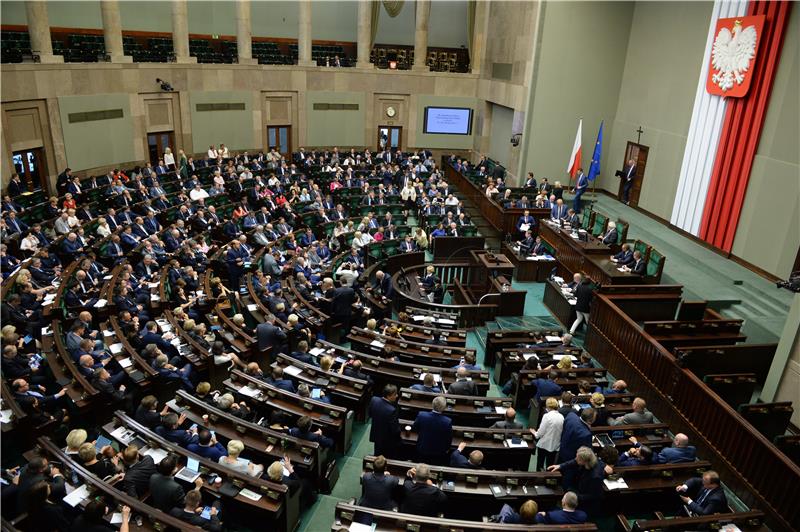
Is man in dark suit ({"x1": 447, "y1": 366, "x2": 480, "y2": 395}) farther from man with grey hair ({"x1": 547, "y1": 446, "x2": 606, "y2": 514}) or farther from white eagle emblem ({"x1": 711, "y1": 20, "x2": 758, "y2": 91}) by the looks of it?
white eagle emblem ({"x1": 711, "y1": 20, "x2": 758, "y2": 91})

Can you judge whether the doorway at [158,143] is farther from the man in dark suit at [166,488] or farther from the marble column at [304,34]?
the man in dark suit at [166,488]

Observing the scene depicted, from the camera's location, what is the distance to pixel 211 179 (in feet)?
61.5

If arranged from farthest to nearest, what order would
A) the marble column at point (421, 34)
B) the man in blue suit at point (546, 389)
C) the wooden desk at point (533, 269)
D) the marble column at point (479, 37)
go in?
the marble column at point (479, 37)
the marble column at point (421, 34)
the wooden desk at point (533, 269)
the man in blue suit at point (546, 389)

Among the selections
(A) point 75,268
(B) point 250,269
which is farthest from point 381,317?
(A) point 75,268

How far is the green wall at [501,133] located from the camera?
2317 cm

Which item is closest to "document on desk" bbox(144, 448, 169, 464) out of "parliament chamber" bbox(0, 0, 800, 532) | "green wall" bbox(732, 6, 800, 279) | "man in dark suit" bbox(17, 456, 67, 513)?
"parliament chamber" bbox(0, 0, 800, 532)

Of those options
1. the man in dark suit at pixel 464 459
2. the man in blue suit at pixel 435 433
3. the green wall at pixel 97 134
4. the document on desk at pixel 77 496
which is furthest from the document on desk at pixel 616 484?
the green wall at pixel 97 134

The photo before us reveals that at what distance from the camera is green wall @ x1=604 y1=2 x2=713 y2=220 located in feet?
53.8

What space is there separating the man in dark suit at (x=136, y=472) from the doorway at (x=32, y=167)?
538 inches

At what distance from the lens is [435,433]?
6.43m

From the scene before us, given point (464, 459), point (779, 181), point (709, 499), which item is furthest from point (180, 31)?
point (709, 499)

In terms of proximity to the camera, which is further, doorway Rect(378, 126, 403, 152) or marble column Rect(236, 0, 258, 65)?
doorway Rect(378, 126, 403, 152)

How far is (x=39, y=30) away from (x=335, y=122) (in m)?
11.5

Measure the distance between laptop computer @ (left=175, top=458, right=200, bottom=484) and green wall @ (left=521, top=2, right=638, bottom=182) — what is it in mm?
18019
